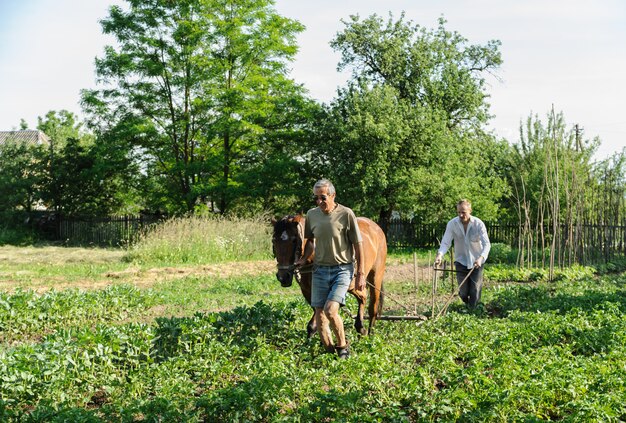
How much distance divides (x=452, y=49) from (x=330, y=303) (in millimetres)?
31830

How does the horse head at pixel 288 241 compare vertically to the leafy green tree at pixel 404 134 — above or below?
below

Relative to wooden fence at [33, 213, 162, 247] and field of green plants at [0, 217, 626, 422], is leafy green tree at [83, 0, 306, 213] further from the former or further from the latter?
field of green plants at [0, 217, 626, 422]

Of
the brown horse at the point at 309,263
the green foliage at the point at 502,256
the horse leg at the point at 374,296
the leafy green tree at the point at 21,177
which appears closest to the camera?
the brown horse at the point at 309,263

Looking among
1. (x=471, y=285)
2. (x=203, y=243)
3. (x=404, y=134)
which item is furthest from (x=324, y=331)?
(x=404, y=134)

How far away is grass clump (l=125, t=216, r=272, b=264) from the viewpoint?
20.0 metres

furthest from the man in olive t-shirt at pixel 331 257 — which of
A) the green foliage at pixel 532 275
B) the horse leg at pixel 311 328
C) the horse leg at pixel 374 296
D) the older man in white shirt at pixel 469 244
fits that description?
the green foliage at pixel 532 275

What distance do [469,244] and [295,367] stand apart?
4.42m

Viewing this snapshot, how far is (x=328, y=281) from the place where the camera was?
6926 millimetres

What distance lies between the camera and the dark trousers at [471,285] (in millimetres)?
9836

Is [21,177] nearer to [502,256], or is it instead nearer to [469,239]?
[502,256]

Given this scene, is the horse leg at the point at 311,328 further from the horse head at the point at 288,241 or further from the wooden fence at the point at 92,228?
the wooden fence at the point at 92,228

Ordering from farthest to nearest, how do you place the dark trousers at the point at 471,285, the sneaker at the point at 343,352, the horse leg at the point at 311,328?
the dark trousers at the point at 471,285 < the horse leg at the point at 311,328 < the sneaker at the point at 343,352

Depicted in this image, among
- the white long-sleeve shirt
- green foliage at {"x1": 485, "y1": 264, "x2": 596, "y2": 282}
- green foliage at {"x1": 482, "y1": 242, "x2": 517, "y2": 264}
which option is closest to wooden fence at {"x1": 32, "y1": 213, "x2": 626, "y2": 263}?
green foliage at {"x1": 482, "y1": 242, "x2": 517, "y2": 264}

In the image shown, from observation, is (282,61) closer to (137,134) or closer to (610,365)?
(137,134)
